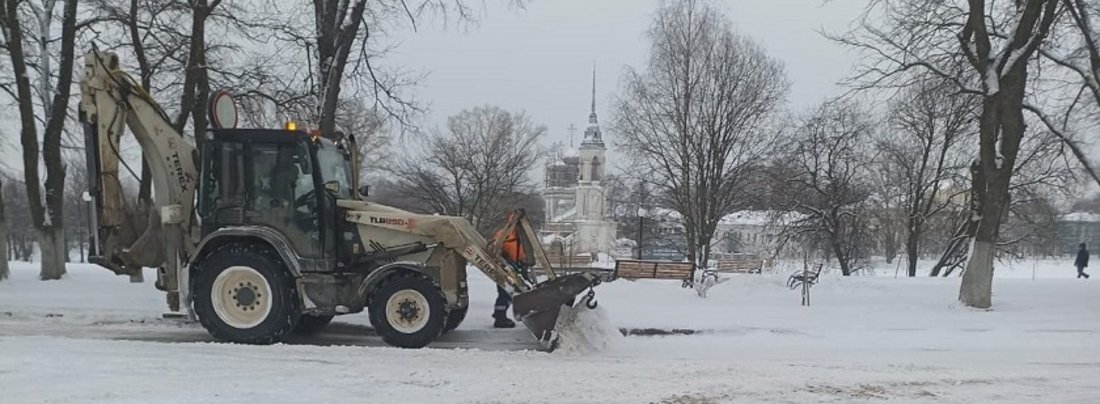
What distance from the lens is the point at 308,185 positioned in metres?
8.53

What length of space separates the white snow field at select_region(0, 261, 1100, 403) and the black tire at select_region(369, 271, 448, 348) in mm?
384

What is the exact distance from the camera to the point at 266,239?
27.3ft

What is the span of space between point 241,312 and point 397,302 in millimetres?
1814

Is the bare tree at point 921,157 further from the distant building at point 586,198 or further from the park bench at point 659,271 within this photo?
the distant building at point 586,198

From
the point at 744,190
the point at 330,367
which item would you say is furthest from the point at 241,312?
the point at 744,190

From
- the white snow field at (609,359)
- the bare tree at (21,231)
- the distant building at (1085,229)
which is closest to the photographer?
the white snow field at (609,359)

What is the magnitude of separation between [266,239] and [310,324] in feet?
5.86

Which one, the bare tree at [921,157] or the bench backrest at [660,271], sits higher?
the bare tree at [921,157]

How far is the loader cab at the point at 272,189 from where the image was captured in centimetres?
848

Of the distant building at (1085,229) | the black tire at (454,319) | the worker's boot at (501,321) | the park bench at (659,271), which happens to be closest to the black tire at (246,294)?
the black tire at (454,319)

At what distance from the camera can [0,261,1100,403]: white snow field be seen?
5.77 m

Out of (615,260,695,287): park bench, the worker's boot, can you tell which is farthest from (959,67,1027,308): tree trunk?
(615,260,695,287): park bench

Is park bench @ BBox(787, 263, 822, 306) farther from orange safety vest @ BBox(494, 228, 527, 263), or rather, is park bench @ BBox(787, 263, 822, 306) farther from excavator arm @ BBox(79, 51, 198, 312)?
excavator arm @ BBox(79, 51, 198, 312)

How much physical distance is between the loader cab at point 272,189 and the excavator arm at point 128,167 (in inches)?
17.5
